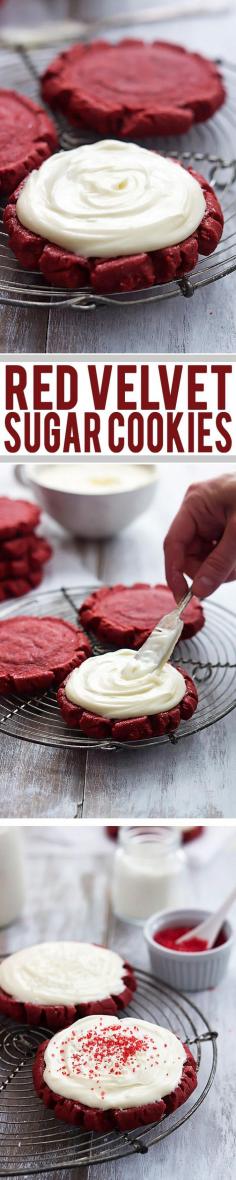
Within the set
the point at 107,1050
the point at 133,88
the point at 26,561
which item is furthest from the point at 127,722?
the point at 133,88

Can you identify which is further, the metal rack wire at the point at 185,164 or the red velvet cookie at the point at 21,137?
the red velvet cookie at the point at 21,137

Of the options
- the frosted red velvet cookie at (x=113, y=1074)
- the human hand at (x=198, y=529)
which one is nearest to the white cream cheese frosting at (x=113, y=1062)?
the frosted red velvet cookie at (x=113, y=1074)

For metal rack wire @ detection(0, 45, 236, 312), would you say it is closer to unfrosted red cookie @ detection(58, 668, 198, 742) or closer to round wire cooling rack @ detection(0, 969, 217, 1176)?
unfrosted red cookie @ detection(58, 668, 198, 742)

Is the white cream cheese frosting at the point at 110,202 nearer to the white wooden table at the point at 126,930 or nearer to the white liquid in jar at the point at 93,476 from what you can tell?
the white liquid in jar at the point at 93,476

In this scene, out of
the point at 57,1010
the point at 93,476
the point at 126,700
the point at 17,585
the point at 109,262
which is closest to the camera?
the point at 109,262

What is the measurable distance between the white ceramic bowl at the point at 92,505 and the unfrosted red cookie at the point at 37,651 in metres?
0.29

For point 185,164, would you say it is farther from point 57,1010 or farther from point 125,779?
point 57,1010

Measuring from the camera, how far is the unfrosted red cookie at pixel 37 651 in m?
1.70

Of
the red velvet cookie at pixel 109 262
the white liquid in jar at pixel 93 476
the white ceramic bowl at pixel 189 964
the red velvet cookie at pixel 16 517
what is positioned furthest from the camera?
the white liquid in jar at pixel 93 476

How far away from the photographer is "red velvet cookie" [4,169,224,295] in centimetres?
150

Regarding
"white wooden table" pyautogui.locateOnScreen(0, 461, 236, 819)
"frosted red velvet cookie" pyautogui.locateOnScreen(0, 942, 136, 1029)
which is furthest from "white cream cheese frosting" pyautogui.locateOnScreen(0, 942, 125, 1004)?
"white wooden table" pyautogui.locateOnScreen(0, 461, 236, 819)

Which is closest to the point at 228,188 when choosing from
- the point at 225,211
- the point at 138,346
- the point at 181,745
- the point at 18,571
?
the point at 225,211

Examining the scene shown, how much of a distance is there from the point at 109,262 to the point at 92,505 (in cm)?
64

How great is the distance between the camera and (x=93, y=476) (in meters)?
2.17
